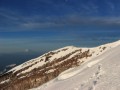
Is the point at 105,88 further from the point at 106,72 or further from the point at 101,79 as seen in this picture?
the point at 106,72

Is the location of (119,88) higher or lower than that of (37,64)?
lower

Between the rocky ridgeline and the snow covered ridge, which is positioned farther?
the snow covered ridge

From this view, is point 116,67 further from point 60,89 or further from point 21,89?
point 21,89

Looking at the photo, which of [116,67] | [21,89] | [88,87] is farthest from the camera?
[21,89]

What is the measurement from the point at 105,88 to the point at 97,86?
Result: 5.17 feet

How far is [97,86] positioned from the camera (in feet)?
96.0

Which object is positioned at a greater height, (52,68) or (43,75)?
(52,68)

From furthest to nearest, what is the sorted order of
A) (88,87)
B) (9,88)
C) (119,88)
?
(9,88) < (88,87) < (119,88)

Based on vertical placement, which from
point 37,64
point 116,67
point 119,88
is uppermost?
point 37,64

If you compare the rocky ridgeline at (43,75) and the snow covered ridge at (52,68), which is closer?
the rocky ridgeline at (43,75)

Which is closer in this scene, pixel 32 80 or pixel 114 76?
pixel 114 76

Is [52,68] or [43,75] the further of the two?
[52,68]

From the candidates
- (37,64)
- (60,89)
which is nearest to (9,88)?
(37,64)

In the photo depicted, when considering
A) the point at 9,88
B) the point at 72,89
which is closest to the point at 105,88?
the point at 72,89
